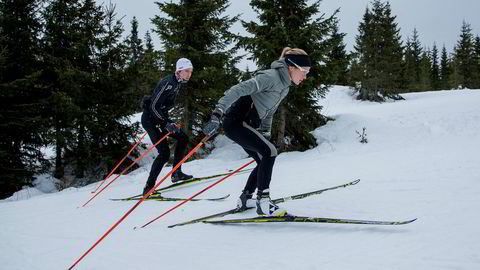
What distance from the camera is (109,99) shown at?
44.1ft

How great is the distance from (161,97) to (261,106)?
297cm

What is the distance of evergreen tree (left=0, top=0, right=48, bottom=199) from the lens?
37.6ft

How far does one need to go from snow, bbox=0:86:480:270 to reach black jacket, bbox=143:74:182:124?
174 cm

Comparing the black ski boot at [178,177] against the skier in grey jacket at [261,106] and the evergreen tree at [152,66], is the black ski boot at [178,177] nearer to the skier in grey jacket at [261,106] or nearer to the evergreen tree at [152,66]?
the skier in grey jacket at [261,106]

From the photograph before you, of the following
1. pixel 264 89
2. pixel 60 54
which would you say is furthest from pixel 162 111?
pixel 60 54

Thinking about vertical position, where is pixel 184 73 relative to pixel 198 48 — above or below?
below

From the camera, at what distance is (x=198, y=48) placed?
1296 centimetres

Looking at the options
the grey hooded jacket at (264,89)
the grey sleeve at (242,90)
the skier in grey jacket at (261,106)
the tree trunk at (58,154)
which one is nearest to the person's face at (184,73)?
the skier in grey jacket at (261,106)

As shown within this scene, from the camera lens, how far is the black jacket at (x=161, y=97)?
6.29 m

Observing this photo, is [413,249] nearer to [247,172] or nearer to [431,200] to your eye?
[431,200]

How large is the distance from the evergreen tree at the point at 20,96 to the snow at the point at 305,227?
18.0 feet

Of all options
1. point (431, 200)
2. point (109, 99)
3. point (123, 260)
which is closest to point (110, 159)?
point (109, 99)

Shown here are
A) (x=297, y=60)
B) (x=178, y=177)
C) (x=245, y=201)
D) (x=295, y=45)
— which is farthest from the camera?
(x=295, y=45)

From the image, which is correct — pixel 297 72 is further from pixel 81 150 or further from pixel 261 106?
pixel 81 150
